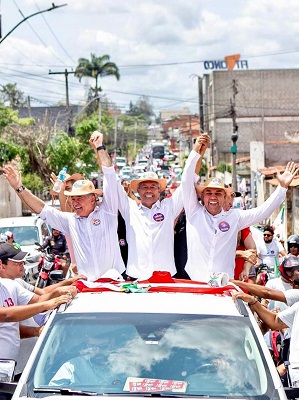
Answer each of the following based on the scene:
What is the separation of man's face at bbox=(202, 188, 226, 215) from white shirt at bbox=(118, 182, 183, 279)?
0.89ft

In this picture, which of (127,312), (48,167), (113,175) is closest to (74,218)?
(113,175)

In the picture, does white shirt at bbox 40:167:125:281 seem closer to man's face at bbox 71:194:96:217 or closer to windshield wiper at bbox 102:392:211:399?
man's face at bbox 71:194:96:217

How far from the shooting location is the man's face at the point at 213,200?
339 inches

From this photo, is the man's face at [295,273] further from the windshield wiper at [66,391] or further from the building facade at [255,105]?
the building facade at [255,105]

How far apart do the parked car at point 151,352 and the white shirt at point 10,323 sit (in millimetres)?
947

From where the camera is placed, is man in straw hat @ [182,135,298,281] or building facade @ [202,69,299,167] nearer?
man in straw hat @ [182,135,298,281]

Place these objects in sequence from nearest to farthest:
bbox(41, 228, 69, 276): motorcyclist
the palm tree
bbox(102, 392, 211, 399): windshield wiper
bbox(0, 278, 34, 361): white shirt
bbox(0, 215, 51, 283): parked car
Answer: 1. bbox(102, 392, 211, 399): windshield wiper
2. bbox(0, 278, 34, 361): white shirt
3. bbox(41, 228, 69, 276): motorcyclist
4. bbox(0, 215, 51, 283): parked car
5. the palm tree

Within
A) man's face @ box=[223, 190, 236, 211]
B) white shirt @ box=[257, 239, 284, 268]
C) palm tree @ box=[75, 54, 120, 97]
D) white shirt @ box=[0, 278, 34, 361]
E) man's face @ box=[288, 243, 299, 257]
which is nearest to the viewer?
white shirt @ box=[0, 278, 34, 361]

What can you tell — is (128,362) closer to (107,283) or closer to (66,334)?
(66,334)

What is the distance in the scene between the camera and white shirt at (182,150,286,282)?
844 centimetres

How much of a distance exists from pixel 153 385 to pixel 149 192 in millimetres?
3604

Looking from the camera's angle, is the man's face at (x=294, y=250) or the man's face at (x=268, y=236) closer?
the man's face at (x=294, y=250)

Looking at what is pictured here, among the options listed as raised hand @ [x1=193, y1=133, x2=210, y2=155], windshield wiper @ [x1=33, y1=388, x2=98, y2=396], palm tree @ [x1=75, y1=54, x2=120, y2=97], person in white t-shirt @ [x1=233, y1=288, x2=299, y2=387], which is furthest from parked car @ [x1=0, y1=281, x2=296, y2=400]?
palm tree @ [x1=75, y1=54, x2=120, y2=97]

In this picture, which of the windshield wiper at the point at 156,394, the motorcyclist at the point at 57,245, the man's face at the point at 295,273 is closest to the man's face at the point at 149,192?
→ the man's face at the point at 295,273
